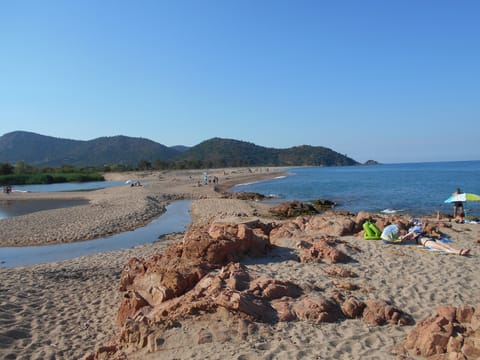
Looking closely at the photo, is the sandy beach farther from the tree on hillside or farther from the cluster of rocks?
the tree on hillside

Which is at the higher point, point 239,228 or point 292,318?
point 239,228

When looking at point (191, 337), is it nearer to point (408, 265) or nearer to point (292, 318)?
point (292, 318)

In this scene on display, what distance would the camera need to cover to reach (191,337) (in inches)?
219

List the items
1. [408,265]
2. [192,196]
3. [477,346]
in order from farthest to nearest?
[192,196] < [408,265] < [477,346]

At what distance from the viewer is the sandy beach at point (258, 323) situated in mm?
5391

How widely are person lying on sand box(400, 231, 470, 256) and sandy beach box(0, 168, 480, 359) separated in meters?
0.27

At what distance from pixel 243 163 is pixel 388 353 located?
469 feet

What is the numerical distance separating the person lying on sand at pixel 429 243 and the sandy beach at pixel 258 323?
0.27 metres

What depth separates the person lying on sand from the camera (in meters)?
10.0

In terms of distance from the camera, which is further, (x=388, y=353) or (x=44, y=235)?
(x=44, y=235)

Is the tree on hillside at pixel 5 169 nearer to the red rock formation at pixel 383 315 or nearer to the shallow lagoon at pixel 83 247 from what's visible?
the shallow lagoon at pixel 83 247

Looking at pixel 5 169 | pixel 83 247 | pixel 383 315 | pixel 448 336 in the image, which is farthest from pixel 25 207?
pixel 5 169

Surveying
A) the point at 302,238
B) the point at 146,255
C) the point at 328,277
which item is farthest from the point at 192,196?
the point at 328,277

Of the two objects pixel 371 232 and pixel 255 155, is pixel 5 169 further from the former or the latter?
pixel 255 155
